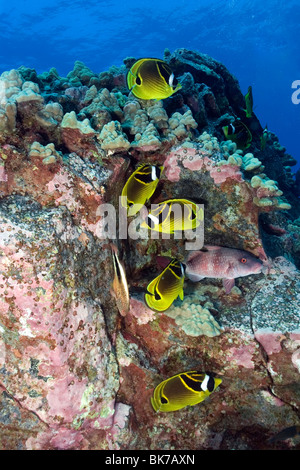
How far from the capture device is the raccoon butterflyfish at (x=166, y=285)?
2.11m

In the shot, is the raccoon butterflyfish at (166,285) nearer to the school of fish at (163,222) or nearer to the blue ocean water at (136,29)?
the school of fish at (163,222)

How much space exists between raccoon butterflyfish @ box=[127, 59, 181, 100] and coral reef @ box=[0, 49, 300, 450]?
597 mm

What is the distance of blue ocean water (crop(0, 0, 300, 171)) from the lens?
40875 mm

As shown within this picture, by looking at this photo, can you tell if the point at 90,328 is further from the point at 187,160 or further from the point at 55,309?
the point at 187,160

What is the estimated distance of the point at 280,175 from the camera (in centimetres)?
762

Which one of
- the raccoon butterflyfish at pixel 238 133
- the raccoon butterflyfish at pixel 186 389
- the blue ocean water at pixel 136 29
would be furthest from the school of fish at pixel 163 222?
the blue ocean water at pixel 136 29

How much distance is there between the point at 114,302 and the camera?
2.85 meters

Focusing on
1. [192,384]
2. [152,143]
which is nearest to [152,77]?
[152,143]

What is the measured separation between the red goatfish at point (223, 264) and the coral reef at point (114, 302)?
385 mm

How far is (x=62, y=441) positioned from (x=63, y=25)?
54.9m

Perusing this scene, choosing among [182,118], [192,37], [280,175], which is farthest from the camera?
[192,37]

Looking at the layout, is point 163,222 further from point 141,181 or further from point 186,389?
point 186,389

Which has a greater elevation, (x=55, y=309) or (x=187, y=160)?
(x=187, y=160)
